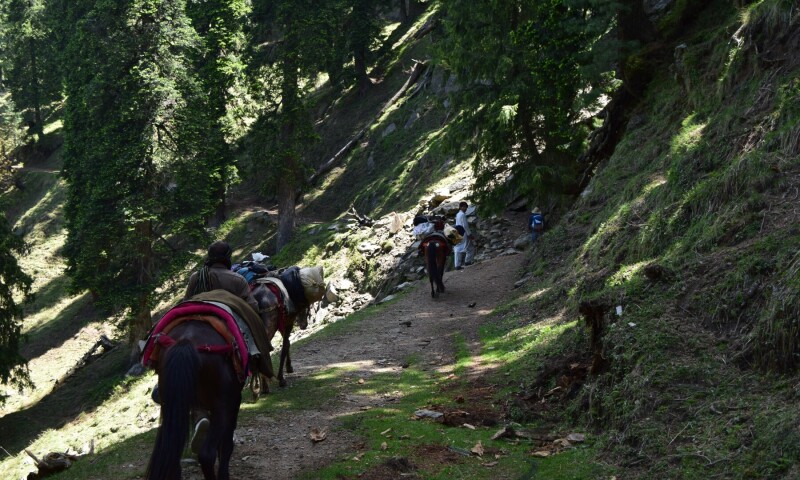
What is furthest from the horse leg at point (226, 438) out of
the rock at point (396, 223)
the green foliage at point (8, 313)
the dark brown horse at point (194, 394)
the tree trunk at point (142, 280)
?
the tree trunk at point (142, 280)

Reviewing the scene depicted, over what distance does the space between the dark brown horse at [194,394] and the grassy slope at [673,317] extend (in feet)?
4.38

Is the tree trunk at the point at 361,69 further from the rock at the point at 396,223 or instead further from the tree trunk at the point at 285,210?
the rock at the point at 396,223

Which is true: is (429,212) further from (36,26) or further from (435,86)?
(36,26)

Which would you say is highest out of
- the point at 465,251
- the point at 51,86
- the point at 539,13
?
Answer: the point at 51,86

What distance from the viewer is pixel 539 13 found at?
19453 millimetres

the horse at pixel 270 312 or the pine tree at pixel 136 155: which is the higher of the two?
the pine tree at pixel 136 155

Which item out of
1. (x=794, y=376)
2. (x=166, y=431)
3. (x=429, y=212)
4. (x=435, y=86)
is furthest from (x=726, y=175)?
(x=435, y=86)

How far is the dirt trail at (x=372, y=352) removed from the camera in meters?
7.88

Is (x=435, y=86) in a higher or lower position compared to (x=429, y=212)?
higher

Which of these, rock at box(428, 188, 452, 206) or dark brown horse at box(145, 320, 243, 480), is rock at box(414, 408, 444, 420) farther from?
rock at box(428, 188, 452, 206)

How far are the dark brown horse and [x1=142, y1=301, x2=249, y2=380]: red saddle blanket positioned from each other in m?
0.03

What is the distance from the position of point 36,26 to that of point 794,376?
222ft

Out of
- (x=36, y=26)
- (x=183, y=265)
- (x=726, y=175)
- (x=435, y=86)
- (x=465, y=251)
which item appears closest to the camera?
(x=726, y=175)

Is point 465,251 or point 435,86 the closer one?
point 465,251
